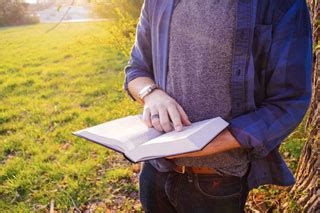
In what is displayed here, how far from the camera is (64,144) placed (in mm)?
3816

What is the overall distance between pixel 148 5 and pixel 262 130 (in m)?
0.64

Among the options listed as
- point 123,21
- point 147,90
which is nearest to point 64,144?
point 123,21

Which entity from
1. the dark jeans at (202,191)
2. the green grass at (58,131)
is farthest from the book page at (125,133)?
the green grass at (58,131)

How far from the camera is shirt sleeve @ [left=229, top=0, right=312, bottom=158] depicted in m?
0.96

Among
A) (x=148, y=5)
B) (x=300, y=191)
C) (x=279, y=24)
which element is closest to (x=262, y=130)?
(x=279, y=24)

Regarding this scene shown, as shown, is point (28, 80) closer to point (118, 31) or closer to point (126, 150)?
point (118, 31)

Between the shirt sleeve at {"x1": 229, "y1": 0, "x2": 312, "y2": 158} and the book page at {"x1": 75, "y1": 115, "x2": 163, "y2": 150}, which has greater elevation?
the shirt sleeve at {"x1": 229, "y1": 0, "x2": 312, "y2": 158}

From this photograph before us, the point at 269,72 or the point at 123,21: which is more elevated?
the point at 269,72

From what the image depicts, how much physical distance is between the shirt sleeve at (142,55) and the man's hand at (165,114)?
0.24 meters

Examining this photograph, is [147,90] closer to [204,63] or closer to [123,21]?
[204,63]

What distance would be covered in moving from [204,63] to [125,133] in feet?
1.12

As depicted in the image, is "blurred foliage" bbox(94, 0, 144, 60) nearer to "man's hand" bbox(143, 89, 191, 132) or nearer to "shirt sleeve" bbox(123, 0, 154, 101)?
"shirt sleeve" bbox(123, 0, 154, 101)

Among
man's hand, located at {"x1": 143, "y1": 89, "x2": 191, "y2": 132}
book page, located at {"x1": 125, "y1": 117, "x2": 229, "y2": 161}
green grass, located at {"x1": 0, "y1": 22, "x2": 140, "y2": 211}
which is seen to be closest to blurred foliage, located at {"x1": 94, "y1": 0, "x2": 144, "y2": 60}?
green grass, located at {"x1": 0, "y1": 22, "x2": 140, "y2": 211}

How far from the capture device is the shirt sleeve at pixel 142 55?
134cm
